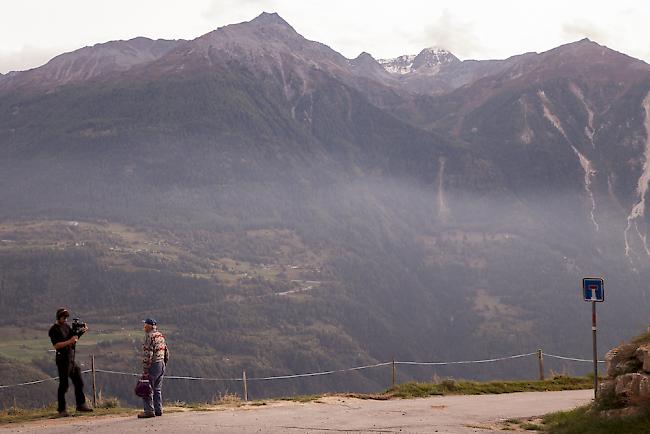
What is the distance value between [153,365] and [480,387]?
11.3m

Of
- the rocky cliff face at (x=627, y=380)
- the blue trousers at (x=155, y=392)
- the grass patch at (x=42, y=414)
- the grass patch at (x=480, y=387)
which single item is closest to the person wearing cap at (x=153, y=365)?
the blue trousers at (x=155, y=392)

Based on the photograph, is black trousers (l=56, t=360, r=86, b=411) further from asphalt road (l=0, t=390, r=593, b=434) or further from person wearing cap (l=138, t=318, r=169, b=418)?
person wearing cap (l=138, t=318, r=169, b=418)

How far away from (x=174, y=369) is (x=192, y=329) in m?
37.6

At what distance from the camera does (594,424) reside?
16.8 meters

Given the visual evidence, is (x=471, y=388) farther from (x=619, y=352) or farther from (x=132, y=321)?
(x=132, y=321)

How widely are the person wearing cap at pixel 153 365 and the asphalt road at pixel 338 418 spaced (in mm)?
352

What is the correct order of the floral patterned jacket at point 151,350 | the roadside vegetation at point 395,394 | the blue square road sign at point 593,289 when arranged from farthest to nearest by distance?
the roadside vegetation at point 395,394 → the floral patterned jacket at point 151,350 → the blue square road sign at point 593,289

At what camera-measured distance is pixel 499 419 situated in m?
20.8

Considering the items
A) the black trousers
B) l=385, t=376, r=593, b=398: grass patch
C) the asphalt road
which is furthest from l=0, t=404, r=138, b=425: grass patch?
l=385, t=376, r=593, b=398: grass patch

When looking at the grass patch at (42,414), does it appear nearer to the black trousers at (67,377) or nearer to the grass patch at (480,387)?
the black trousers at (67,377)

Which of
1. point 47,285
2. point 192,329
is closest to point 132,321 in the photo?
point 192,329

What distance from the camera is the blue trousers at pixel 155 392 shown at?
823 inches

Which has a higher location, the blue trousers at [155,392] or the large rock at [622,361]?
the large rock at [622,361]

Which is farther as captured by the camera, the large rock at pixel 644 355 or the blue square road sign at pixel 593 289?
the blue square road sign at pixel 593 289
